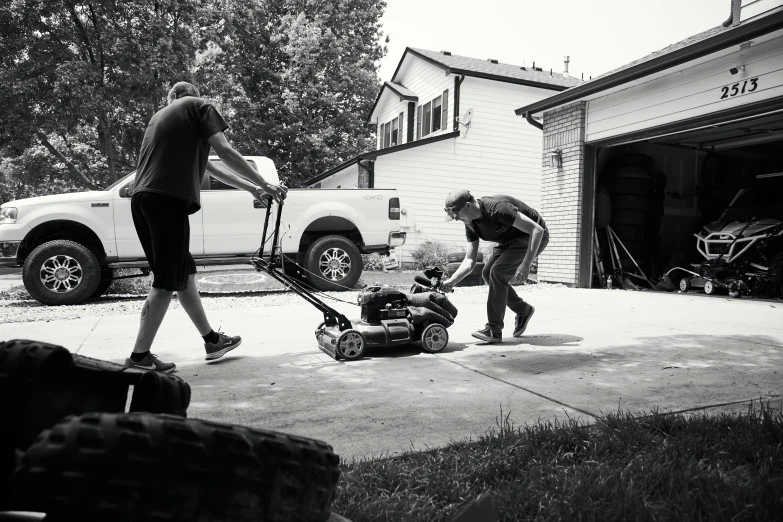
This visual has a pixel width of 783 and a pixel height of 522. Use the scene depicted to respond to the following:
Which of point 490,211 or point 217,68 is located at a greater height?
point 217,68

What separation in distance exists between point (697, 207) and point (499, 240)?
10.1 metres

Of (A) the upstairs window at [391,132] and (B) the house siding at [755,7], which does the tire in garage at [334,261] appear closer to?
(B) the house siding at [755,7]

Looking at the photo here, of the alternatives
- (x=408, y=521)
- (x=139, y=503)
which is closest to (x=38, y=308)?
(x=408, y=521)

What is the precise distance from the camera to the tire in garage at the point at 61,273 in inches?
317

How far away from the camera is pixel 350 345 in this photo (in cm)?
457

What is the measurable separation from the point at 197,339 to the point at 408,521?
4254 mm

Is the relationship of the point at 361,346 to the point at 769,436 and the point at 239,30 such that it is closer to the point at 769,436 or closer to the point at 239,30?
the point at 769,436

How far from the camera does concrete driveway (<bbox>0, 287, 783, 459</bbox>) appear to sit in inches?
122

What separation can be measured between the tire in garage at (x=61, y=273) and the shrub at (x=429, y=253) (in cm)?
929

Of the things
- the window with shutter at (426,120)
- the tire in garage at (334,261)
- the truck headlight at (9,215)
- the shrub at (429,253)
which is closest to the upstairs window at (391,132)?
the window with shutter at (426,120)

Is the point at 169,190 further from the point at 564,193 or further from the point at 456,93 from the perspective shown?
the point at 456,93

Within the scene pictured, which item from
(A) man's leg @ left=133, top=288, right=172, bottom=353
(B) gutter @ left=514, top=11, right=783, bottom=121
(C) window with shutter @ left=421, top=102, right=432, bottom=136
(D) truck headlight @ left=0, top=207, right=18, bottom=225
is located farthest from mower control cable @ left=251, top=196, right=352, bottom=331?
(C) window with shutter @ left=421, top=102, right=432, bottom=136

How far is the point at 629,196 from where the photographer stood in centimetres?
1127

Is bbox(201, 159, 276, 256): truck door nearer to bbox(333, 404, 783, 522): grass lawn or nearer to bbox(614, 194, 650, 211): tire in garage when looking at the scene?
bbox(614, 194, 650, 211): tire in garage
